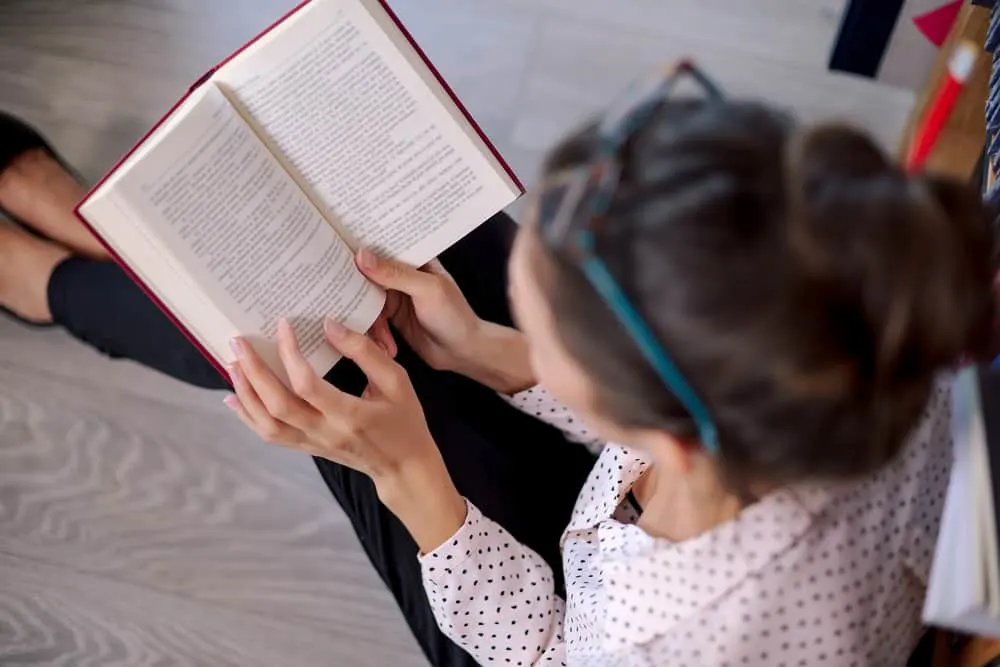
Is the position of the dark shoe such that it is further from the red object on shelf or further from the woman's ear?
the red object on shelf

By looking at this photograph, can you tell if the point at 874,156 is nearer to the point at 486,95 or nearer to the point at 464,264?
the point at 464,264

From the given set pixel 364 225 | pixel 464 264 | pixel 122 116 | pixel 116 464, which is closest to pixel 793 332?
pixel 364 225

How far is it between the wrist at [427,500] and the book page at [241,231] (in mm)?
102

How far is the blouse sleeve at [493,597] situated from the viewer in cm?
68

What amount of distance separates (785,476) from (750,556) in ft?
0.23

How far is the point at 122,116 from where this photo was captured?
3.99ft

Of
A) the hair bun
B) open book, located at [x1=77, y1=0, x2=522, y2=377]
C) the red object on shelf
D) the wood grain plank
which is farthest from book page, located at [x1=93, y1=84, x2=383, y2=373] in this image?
the red object on shelf

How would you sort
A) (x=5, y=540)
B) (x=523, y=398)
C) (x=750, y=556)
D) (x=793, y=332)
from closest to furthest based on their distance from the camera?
(x=793, y=332), (x=750, y=556), (x=523, y=398), (x=5, y=540)

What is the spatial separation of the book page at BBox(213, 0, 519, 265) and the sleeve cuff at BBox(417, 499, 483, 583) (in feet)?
0.69

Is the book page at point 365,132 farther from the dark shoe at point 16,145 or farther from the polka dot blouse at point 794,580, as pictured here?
the dark shoe at point 16,145

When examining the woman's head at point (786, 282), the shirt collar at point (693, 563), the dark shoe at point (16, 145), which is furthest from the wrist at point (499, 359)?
the dark shoe at point (16, 145)

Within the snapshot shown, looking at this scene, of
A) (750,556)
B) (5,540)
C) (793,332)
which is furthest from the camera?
(5,540)

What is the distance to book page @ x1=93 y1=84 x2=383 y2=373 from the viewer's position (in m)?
0.61

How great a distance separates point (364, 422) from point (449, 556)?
12cm
